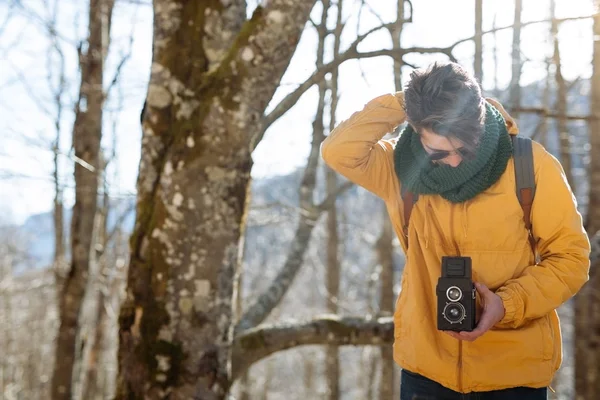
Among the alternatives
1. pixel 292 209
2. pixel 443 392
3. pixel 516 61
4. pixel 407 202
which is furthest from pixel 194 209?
pixel 516 61

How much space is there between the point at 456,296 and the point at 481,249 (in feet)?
0.70

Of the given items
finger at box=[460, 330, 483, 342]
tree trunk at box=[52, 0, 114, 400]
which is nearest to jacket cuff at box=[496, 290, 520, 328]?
finger at box=[460, 330, 483, 342]

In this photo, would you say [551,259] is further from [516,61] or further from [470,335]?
[516,61]

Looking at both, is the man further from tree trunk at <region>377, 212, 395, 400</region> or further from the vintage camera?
tree trunk at <region>377, 212, 395, 400</region>

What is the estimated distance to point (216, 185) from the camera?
2979 millimetres

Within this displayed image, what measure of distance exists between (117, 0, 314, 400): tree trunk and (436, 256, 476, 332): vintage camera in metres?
1.23

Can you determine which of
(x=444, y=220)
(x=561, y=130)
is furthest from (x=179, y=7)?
(x=561, y=130)

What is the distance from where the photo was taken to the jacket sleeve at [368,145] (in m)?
2.45

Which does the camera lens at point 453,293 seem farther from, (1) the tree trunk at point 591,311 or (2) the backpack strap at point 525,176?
(1) the tree trunk at point 591,311

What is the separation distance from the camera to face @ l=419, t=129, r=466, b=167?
2.10 meters

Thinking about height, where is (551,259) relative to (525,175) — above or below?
below

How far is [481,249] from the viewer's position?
2.17 metres

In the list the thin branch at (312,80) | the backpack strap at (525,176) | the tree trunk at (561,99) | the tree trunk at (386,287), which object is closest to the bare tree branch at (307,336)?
the thin branch at (312,80)

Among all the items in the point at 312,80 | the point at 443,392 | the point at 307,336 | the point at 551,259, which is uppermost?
the point at 312,80
